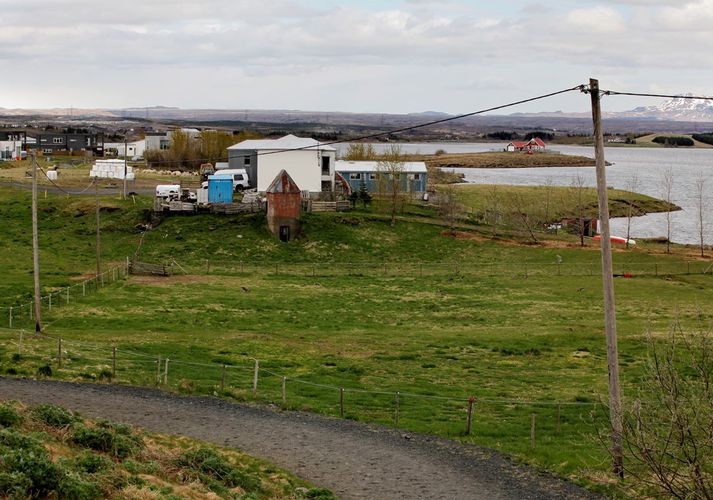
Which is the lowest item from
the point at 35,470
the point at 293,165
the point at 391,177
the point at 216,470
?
the point at 216,470

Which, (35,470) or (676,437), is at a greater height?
(676,437)

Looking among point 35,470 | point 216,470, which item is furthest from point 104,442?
point 35,470

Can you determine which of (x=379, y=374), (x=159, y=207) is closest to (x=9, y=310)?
(x=379, y=374)

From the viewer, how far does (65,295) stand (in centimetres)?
4778

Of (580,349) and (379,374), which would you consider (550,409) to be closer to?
(379,374)

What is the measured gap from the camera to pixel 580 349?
39.3 m

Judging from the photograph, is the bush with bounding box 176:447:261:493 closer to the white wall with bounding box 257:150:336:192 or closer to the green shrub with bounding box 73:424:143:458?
the green shrub with bounding box 73:424:143:458

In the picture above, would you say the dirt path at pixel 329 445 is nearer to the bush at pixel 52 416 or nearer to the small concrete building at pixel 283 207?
the bush at pixel 52 416

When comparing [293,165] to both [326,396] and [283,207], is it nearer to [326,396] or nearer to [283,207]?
[283,207]

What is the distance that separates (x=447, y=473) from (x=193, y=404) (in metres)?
8.51

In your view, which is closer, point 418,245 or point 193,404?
point 193,404

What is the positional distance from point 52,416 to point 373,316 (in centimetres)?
2754

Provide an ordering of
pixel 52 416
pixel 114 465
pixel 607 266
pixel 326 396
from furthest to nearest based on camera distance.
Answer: pixel 326 396
pixel 52 416
pixel 607 266
pixel 114 465

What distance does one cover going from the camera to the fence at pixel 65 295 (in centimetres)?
4156
